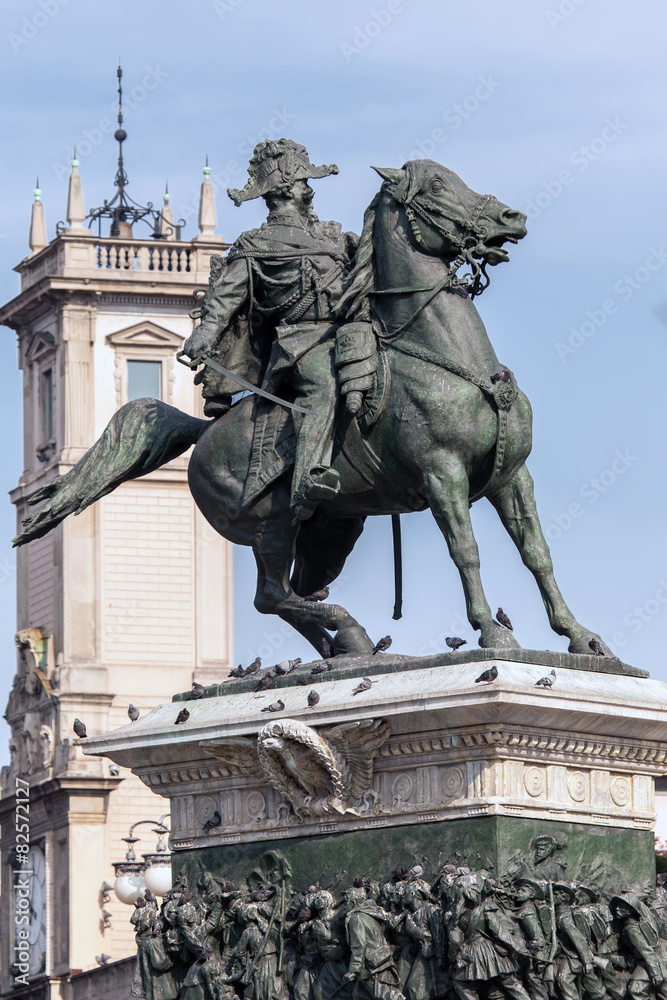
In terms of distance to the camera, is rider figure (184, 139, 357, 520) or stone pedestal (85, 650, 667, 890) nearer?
stone pedestal (85, 650, 667, 890)

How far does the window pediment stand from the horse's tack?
52.6 meters

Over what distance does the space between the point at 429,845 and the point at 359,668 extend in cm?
138

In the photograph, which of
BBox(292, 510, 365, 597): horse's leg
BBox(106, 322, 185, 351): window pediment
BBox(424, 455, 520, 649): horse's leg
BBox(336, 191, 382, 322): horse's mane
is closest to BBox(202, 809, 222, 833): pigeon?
BBox(292, 510, 365, 597): horse's leg

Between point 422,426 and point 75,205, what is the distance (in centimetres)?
5494

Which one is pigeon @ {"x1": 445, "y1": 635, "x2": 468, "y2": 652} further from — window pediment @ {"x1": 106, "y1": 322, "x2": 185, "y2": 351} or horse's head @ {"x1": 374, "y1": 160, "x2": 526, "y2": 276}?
window pediment @ {"x1": 106, "y1": 322, "x2": 185, "y2": 351}

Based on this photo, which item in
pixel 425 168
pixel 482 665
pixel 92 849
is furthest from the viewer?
pixel 92 849

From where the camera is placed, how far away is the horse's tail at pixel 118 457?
18.8m

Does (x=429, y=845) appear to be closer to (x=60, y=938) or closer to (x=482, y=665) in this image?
(x=482, y=665)

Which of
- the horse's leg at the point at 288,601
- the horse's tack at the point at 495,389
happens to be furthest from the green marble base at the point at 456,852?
the horse's tack at the point at 495,389

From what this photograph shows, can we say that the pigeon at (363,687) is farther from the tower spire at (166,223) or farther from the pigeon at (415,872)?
the tower spire at (166,223)

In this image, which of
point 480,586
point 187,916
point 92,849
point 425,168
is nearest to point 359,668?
point 480,586

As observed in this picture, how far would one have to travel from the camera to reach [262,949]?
17.1 metres

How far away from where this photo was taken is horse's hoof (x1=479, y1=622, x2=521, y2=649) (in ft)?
54.5

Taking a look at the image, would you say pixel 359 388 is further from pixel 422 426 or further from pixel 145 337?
pixel 145 337
